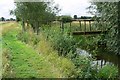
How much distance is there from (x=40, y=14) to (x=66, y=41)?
224 inches

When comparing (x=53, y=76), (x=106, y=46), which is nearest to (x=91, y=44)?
(x=106, y=46)

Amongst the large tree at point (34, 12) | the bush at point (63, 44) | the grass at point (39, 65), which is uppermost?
the large tree at point (34, 12)

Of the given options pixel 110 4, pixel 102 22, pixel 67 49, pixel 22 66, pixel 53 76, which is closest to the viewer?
pixel 53 76

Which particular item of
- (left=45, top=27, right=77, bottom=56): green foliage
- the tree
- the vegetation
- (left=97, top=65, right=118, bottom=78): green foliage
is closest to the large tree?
the vegetation

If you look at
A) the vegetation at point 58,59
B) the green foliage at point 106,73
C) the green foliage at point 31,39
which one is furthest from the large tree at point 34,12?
the green foliage at point 106,73

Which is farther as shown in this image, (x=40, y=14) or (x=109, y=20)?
(x=40, y=14)

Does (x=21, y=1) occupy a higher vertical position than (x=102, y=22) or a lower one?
higher

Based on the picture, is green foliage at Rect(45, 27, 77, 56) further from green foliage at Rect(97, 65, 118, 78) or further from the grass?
green foliage at Rect(97, 65, 118, 78)

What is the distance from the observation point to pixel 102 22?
9.79 metres

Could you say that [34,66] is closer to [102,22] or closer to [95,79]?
[95,79]

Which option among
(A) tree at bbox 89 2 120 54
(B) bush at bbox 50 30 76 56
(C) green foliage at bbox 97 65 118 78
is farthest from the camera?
(A) tree at bbox 89 2 120 54

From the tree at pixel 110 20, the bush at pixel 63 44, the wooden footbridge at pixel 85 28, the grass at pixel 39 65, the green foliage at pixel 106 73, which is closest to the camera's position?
the grass at pixel 39 65

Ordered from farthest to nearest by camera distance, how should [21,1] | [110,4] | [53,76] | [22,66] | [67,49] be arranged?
[21,1], [110,4], [67,49], [22,66], [53,76]

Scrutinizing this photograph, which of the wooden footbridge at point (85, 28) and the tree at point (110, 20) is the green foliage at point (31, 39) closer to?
the wooden footbridge at point (85, 28)
